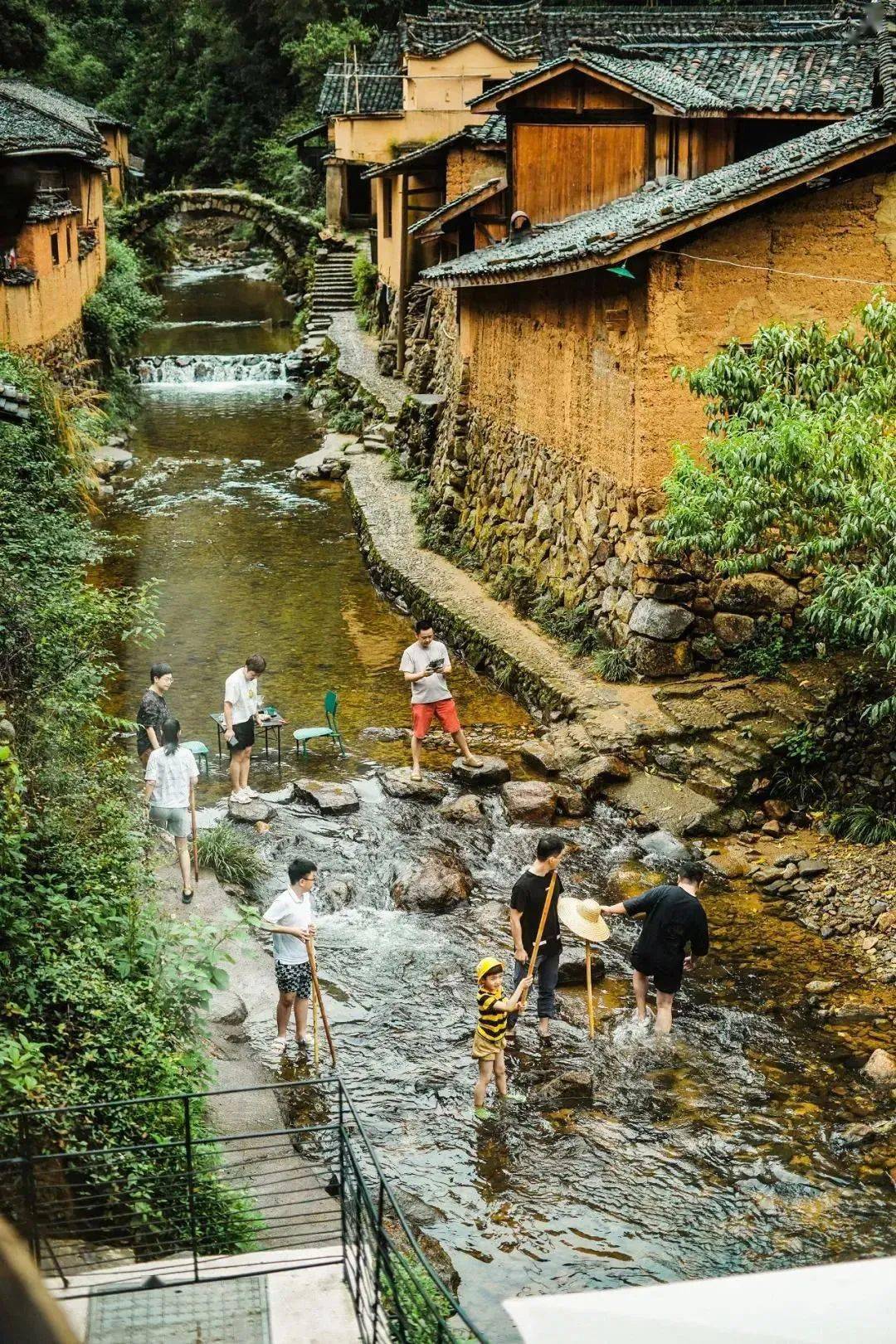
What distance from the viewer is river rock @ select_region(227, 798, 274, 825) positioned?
14219 mm

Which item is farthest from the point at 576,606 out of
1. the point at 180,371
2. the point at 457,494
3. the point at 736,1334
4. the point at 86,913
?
the point at 180,371

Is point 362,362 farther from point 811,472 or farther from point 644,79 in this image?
point 811,472

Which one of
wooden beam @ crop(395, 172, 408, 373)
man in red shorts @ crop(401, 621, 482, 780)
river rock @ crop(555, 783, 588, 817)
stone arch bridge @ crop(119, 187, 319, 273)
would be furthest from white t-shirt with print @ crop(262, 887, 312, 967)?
stone arch bridge @ crop(119, 187, 319, 273)

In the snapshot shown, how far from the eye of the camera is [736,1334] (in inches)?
161

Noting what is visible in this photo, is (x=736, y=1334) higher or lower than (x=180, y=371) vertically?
lower

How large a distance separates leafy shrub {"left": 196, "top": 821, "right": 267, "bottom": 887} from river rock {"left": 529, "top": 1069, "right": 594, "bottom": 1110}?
3936mm

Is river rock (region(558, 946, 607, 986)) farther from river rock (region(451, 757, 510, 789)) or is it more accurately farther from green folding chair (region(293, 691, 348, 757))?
green folding chair (region(293, 691, 348, 757))

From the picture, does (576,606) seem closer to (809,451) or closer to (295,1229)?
(809,451)

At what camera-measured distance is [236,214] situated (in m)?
57.1

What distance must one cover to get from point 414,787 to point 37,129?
2240cm

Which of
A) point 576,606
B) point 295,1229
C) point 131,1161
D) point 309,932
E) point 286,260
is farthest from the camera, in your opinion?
point 286,260

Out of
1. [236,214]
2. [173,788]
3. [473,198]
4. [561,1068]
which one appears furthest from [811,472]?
[236,214]

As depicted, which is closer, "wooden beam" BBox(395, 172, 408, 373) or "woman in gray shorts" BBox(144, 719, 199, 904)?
"woman in gray shorts" BBox(144, 719, 199, 904)

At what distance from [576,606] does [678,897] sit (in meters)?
7.99
